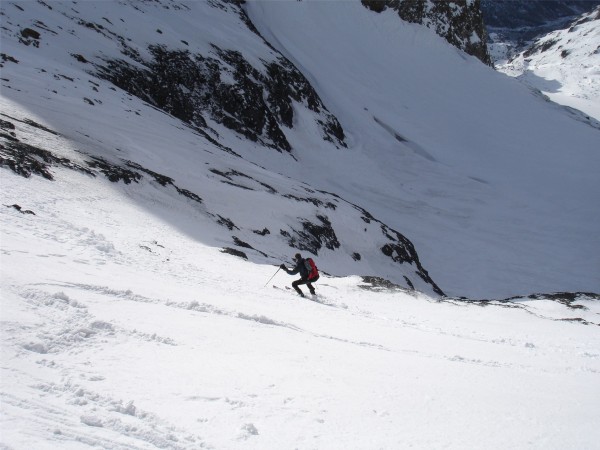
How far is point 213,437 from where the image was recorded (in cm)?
471

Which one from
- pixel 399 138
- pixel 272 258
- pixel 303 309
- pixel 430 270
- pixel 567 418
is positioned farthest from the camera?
→ pixel 399 138

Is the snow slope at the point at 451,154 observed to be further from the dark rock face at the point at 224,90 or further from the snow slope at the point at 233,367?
the snow slope at the point at 233,367

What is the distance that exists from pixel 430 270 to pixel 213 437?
1256 inches

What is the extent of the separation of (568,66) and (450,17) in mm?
79695

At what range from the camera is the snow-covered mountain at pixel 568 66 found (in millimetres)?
123144

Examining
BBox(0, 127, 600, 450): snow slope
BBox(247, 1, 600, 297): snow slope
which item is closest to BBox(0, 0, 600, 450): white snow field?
BBox(0, 127, 600, 450): snow slope

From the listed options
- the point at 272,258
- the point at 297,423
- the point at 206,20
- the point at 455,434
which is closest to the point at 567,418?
the point at 455,434

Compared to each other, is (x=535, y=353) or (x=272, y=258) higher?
(x=535, y=353)

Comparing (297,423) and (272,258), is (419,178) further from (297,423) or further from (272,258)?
(297,423)

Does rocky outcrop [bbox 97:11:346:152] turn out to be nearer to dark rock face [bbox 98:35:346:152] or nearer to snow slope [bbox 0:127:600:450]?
dark rock face [bbox 98:35:346:152]

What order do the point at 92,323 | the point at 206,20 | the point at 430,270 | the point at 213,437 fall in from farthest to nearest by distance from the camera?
the point at 206,20
the point at 430,270
the point at 92,323
the point at 213,437

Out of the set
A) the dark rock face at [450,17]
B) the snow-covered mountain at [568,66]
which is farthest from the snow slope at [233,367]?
the snow-covered mountain at [568,66]

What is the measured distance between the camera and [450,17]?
83.6 m

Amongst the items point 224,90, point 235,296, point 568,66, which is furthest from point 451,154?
point 568,66
